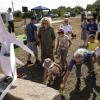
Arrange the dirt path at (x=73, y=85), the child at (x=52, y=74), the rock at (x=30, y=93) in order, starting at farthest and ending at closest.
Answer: the child at (x=52, y=74) < the dirt path at (x=73, y=85) < the rock at (x=30, y=93)

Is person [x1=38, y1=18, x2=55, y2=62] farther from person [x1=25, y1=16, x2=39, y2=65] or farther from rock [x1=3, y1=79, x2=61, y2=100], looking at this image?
rock [x1=3, y1=79, x2=61, y2=100]

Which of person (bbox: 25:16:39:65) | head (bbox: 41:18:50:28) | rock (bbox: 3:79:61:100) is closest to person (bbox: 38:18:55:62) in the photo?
head (bbox: 41:18:50:28)

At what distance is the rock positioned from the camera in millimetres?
6688

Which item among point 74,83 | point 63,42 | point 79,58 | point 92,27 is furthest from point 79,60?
point 92,27

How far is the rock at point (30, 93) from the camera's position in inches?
263

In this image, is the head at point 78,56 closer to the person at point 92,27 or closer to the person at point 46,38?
the person at point 46,38

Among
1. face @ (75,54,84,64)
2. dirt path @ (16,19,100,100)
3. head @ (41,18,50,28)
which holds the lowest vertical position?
dirt path @ (16,19,100,100)

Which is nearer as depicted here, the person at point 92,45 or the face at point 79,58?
the face at point 79,58

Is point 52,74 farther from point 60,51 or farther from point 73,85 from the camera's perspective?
point 60,51

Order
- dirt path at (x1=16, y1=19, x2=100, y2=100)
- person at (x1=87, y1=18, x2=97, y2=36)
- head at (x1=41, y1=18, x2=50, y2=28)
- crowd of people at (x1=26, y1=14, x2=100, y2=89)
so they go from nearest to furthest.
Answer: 1. dirt path at (x1=16, y1=19, x2=100, y2=100)
2. crowd of people at (x1=26, y1=14, x2=100, y2=89)
3. head at (x1=41, y1=18, x2=50, y2=28)
4. person at (x1=87, y1=18, x2=97, y2=36)

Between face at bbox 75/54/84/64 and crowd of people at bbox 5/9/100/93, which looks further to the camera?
crowd of people at bbox 5/9/100/93

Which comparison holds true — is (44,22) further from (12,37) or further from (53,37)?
(12,37)

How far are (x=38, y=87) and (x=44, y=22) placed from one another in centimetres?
263

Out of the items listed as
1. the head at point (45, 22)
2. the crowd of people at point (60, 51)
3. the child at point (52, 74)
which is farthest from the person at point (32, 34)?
the child at point (52, 74)
